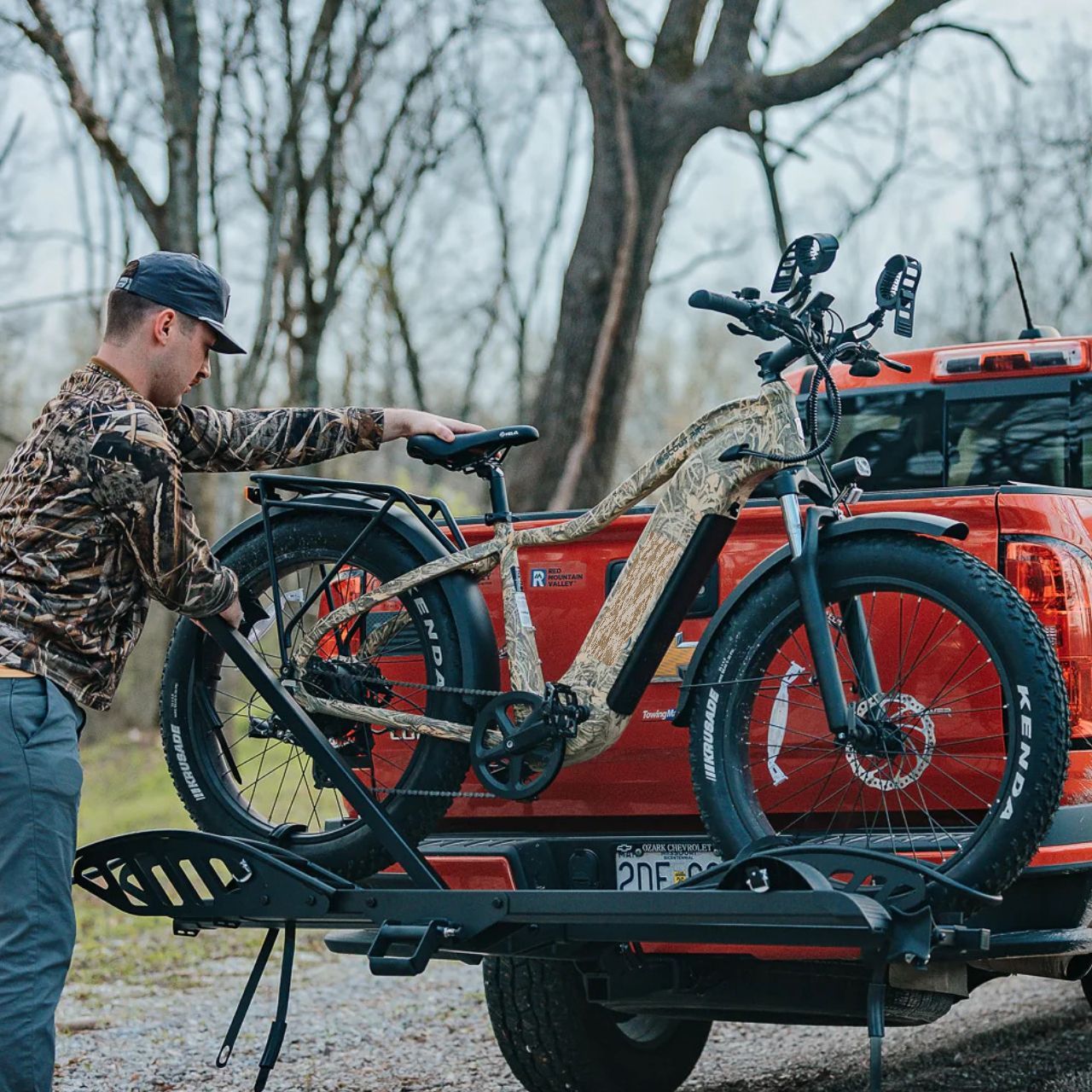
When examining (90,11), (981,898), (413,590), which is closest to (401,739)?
(413,590)

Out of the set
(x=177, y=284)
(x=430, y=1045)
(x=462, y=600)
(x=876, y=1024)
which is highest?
(x=177, y=284)

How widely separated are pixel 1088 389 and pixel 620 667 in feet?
8.36

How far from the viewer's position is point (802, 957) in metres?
3.61

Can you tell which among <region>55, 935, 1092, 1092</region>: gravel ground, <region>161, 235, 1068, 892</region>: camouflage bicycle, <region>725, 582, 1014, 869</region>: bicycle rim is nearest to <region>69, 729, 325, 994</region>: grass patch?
<region>55, 935, 1092, 1092</region>: gravel ground

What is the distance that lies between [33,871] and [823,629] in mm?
1845

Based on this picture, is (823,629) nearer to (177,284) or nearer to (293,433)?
(293,433)

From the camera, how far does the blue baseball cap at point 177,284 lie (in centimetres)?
378

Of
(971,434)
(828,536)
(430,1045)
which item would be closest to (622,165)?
(971,434)

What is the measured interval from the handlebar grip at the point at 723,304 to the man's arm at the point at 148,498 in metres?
1.34

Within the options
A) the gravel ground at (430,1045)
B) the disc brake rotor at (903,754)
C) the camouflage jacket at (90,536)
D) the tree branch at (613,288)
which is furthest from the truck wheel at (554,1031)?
the tree branch at (613,288)

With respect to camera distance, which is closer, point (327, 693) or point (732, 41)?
point (327, 693)

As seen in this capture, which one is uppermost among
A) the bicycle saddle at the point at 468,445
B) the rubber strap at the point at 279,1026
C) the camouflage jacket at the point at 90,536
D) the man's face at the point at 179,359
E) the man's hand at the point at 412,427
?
the man's face at the point at 179,359

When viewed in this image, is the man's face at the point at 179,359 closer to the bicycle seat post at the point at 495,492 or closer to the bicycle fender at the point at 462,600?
the bicycle fender at the point at 462,600

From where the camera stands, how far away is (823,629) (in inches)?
142
